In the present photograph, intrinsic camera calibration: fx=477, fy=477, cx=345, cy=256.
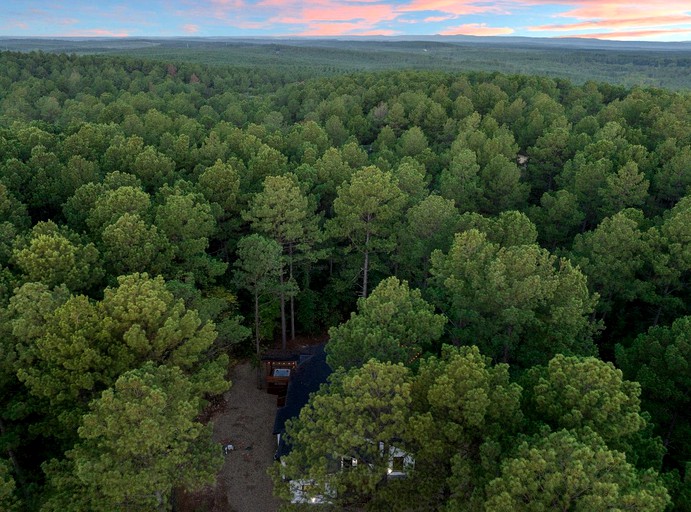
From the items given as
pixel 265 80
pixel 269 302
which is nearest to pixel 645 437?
pixel 269 302

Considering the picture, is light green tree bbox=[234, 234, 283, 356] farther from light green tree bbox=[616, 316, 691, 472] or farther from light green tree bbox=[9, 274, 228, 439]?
light green tree bbox=[616, 316, 691, 472]

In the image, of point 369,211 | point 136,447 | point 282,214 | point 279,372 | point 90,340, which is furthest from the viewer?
point 369,211

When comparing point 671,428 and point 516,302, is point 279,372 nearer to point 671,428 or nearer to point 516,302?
point 516,302

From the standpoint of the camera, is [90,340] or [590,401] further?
[90,340]

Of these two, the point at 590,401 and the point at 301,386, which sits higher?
the point at 590,401

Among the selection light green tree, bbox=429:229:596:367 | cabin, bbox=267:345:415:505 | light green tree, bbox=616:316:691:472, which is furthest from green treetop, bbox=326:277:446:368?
light green tree, bbox=616:316:691:472

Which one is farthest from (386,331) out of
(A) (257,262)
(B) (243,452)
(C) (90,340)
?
(B) (243,452)

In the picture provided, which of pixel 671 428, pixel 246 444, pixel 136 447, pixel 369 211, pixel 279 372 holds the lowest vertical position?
pixel 246 444
